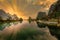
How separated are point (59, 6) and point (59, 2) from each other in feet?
14.0

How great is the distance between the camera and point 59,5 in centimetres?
12412

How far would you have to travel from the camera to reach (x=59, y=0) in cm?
12575

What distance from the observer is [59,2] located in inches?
4943

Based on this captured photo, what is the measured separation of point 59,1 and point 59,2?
0.91 meters

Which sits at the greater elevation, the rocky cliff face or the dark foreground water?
the rocky cliff face

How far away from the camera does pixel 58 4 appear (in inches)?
4970

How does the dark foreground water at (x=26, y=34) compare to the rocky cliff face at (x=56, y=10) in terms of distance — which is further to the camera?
the rocky cliff face at (x=56, y=10)

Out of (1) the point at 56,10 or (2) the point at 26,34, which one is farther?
(1) the point at 56,10

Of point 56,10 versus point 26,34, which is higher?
point 56,10

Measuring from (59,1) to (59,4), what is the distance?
10.0 feet

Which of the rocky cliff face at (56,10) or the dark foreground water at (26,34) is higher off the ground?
the rocky cliff face at (56,10)

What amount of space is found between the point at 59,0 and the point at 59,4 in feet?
13.5

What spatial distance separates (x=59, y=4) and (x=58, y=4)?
2.13 meters

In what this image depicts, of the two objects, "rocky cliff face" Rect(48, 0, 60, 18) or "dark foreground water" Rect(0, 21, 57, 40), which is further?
"rocky cliff face" Rect(48, 0, 60, 18)
